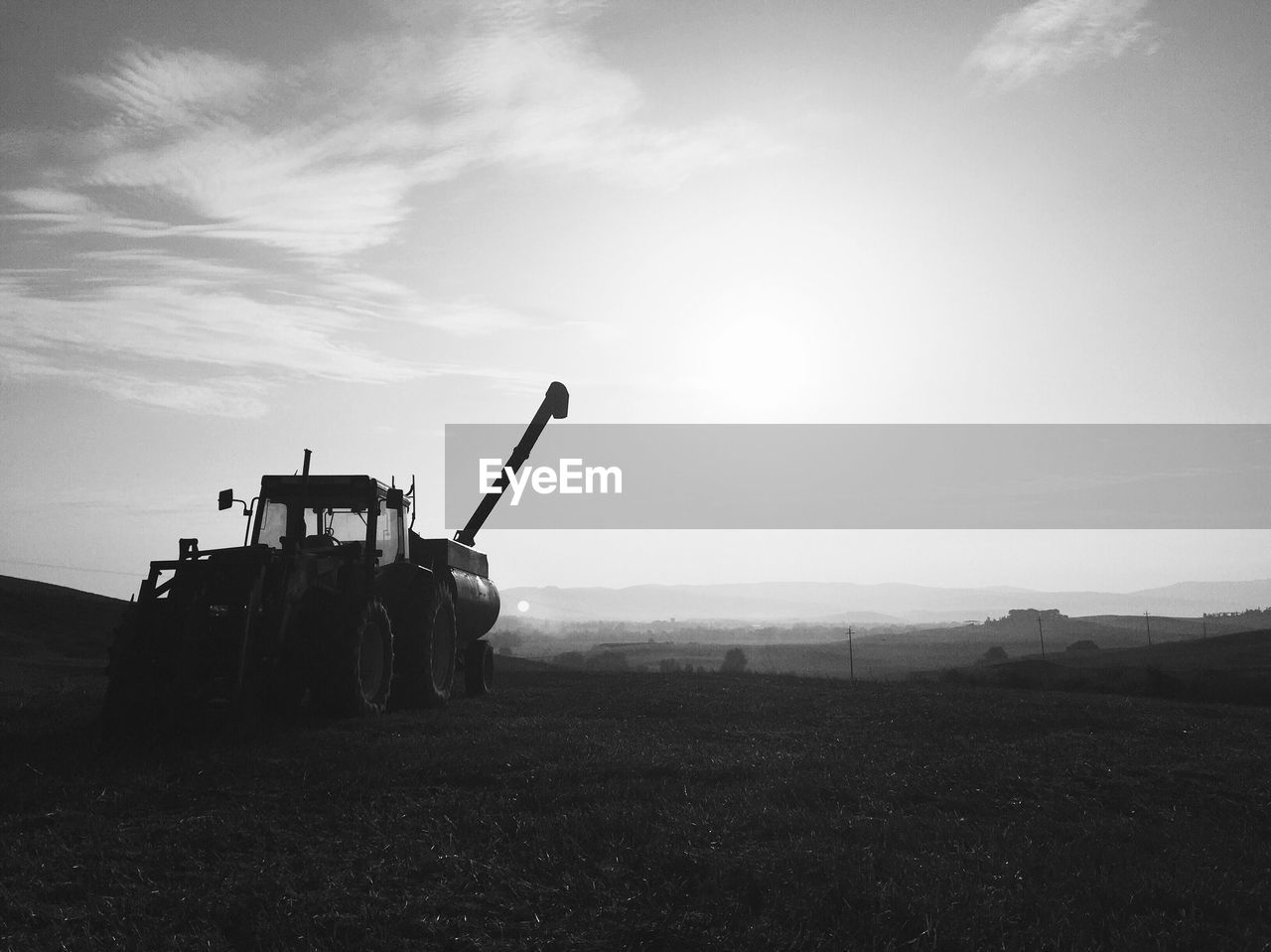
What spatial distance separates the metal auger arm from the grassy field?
7.66 meters

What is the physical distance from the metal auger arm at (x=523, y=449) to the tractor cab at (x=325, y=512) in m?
5.10

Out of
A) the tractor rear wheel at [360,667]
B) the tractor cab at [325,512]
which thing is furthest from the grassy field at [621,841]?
the tractor cab at [325,512]

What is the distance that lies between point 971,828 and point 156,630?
984 centimetres

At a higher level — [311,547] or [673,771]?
[311,547]

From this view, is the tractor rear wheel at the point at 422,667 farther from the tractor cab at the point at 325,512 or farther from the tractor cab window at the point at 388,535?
the tractor cab at the point at 325,512

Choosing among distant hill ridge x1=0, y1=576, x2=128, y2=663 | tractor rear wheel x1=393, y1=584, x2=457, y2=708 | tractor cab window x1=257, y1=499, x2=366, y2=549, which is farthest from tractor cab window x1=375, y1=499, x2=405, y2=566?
distant hill ridge x1=0, y1=576, x2=128, y2=663

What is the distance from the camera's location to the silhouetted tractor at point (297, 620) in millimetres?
11000

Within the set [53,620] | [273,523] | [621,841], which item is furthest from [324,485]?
[53,620]

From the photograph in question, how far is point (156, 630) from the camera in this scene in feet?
36.9

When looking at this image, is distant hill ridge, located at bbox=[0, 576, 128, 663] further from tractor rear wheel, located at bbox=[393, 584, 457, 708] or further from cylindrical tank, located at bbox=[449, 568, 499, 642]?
tractor rear wheel, located at bbox=[393, 584, 457, 708]

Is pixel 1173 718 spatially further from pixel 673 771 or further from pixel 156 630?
pixel 156 630

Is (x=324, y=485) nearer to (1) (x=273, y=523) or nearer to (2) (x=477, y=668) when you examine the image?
(1) (x=273, y=523)

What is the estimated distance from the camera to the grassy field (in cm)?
539

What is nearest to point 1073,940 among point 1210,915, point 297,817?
point 1210,915
